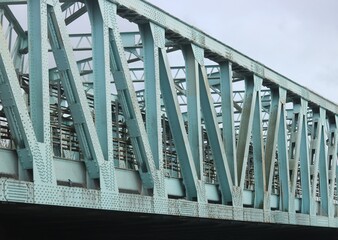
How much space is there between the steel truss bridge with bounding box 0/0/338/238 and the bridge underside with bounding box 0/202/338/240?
0.72 m

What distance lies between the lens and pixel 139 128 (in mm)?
19641

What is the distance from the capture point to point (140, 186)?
20.3m

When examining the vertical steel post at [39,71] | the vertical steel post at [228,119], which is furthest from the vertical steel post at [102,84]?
the vertical steel post at [228,119]

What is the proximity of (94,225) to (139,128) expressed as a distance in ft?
19.6

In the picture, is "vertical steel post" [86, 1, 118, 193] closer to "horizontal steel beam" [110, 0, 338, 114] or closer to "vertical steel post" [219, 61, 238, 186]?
"horizontal steel beam" [110, 0, 338, 114]

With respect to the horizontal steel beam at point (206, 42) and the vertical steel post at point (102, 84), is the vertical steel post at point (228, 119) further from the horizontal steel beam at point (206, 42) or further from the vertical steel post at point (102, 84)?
the vertical steel post at point (102, 84)

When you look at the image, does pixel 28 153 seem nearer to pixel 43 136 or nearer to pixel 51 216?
pixel 43 136

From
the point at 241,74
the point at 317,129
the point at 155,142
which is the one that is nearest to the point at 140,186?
the point at 155,142

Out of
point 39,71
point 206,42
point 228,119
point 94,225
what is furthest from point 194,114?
point 39,71

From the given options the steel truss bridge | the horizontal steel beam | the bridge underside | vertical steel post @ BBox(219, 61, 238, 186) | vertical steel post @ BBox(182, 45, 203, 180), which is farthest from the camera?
vertical steel post @ BBox(219, 61, 238, 186)

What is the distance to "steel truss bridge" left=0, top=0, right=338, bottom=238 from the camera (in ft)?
52.0

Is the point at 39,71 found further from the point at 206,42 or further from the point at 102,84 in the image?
the point at 206,42

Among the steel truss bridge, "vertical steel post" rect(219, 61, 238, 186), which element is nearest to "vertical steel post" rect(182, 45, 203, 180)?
the steel truss bridge

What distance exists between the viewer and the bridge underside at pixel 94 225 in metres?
18.6
